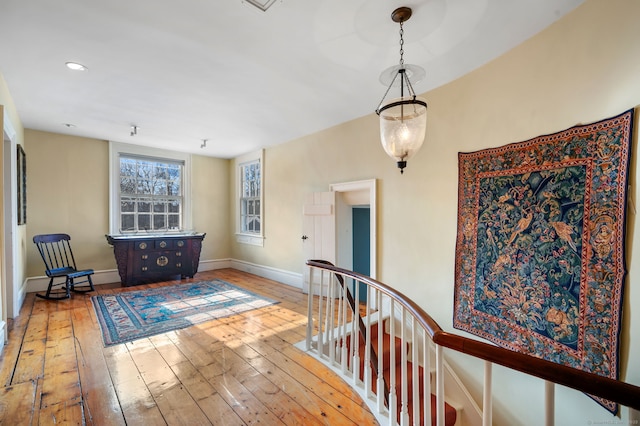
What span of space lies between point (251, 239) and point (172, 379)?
13.5 feet

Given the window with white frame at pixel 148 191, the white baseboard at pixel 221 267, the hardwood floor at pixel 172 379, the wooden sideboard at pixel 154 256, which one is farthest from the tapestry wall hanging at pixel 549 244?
the window with white frame at pixel 148 191

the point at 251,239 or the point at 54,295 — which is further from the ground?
the point at 251,239

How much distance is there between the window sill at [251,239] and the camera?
6.10 m

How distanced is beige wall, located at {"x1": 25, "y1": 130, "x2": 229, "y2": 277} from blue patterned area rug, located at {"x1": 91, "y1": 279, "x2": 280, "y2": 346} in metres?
1.23

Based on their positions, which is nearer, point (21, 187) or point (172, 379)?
point (172, 379)

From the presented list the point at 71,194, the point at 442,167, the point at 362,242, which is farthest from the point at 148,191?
the point at 442,167

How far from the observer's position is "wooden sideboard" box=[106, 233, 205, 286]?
5.09 meters

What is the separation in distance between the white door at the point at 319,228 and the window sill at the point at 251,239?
4.93ft

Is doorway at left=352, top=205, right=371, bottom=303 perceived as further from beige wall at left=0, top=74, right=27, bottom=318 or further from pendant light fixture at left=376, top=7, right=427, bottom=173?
beige wall at left=0, top=74, right=27, bottom=318

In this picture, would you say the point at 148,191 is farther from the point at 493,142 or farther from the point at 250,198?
the point at 493,142

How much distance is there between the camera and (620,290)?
174 centimetres

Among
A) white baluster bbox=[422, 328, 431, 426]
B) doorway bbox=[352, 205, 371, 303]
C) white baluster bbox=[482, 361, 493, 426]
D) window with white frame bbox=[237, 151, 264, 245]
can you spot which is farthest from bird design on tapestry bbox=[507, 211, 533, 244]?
window with white frame bbox=[237, 151, 264, 245]

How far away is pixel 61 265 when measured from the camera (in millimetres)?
4879

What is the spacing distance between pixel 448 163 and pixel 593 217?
4.47 ft
